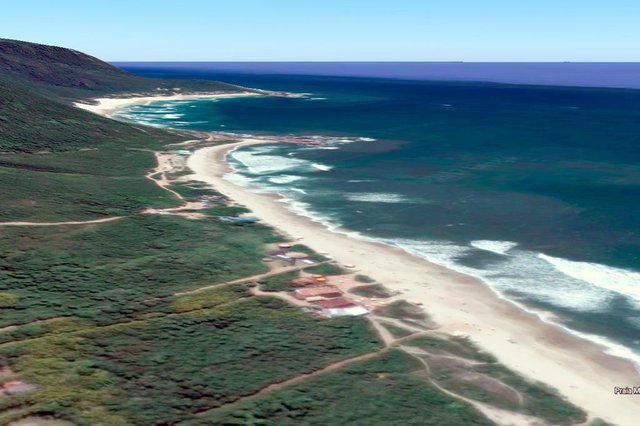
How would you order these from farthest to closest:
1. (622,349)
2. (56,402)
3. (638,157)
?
(638,157) → (622,349) → (56,402)

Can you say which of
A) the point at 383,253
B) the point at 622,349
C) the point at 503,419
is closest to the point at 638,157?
the point at 383,253

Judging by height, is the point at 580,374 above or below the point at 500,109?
below

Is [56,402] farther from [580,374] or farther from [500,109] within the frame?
[500,109]

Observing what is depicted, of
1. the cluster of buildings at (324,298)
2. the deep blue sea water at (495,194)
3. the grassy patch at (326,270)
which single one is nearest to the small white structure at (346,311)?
the cluster of buildings at (324,298)

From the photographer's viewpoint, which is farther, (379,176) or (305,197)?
(379,176)

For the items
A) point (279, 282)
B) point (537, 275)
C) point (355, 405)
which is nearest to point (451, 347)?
→ point (355, 405)

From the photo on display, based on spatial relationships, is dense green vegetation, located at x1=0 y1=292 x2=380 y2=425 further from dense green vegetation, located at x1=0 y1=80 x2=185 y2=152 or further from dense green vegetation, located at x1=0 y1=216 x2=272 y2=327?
dense green vegetation, located at x1=0 y1=80 x2=185 y2=152
